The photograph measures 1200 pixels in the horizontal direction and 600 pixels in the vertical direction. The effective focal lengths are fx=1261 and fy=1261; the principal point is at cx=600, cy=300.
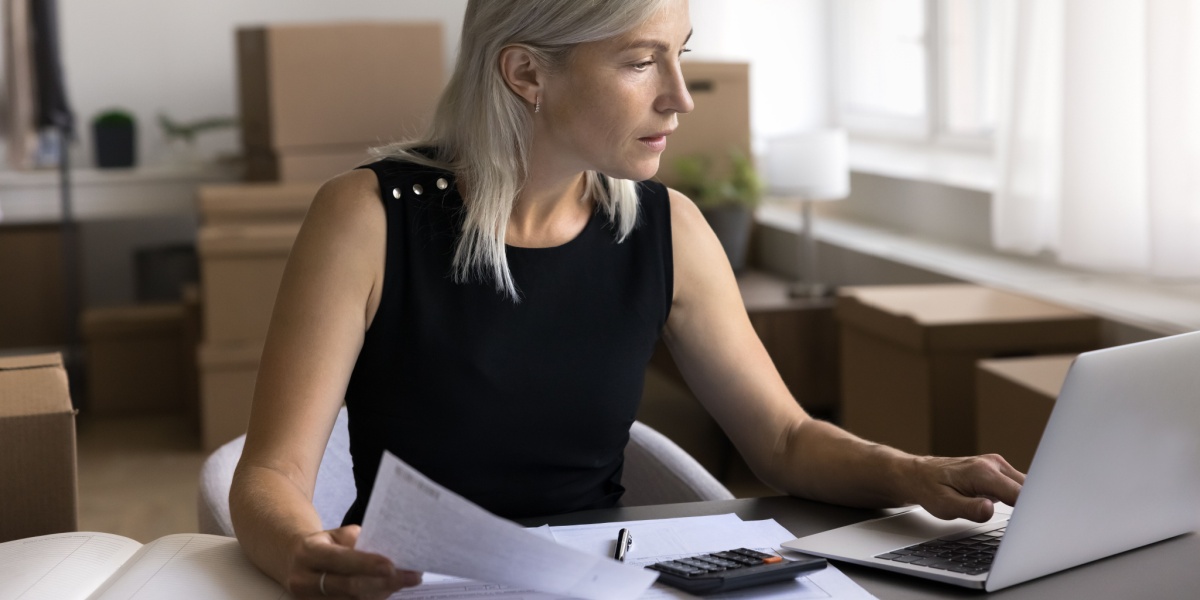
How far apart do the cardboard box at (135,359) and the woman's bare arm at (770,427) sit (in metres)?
3.04

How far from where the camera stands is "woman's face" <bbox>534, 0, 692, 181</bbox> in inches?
49.6

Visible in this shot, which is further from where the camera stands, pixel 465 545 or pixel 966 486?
pixel 966 486

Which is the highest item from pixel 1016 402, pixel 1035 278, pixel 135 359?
pixel 1035 278

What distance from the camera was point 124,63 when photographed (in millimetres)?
4879

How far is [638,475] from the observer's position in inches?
60.9

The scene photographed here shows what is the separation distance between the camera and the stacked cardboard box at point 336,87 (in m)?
3.87

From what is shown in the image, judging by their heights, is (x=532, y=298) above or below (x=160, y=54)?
below

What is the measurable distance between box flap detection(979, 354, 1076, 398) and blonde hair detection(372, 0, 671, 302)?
1032 millimetres

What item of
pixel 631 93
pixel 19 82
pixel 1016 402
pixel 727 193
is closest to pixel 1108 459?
pixel 631 93

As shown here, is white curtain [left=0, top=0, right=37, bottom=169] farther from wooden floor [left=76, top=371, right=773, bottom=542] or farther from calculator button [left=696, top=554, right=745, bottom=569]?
calculator button [left=696, top=554, right=745, bottom=569]

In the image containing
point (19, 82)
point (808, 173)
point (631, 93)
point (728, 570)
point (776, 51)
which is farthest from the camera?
point (776, 51)

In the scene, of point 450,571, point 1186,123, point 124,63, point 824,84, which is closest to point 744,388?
point 450,571

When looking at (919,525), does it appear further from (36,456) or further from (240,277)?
(240,277)

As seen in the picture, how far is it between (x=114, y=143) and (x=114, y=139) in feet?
0.05
